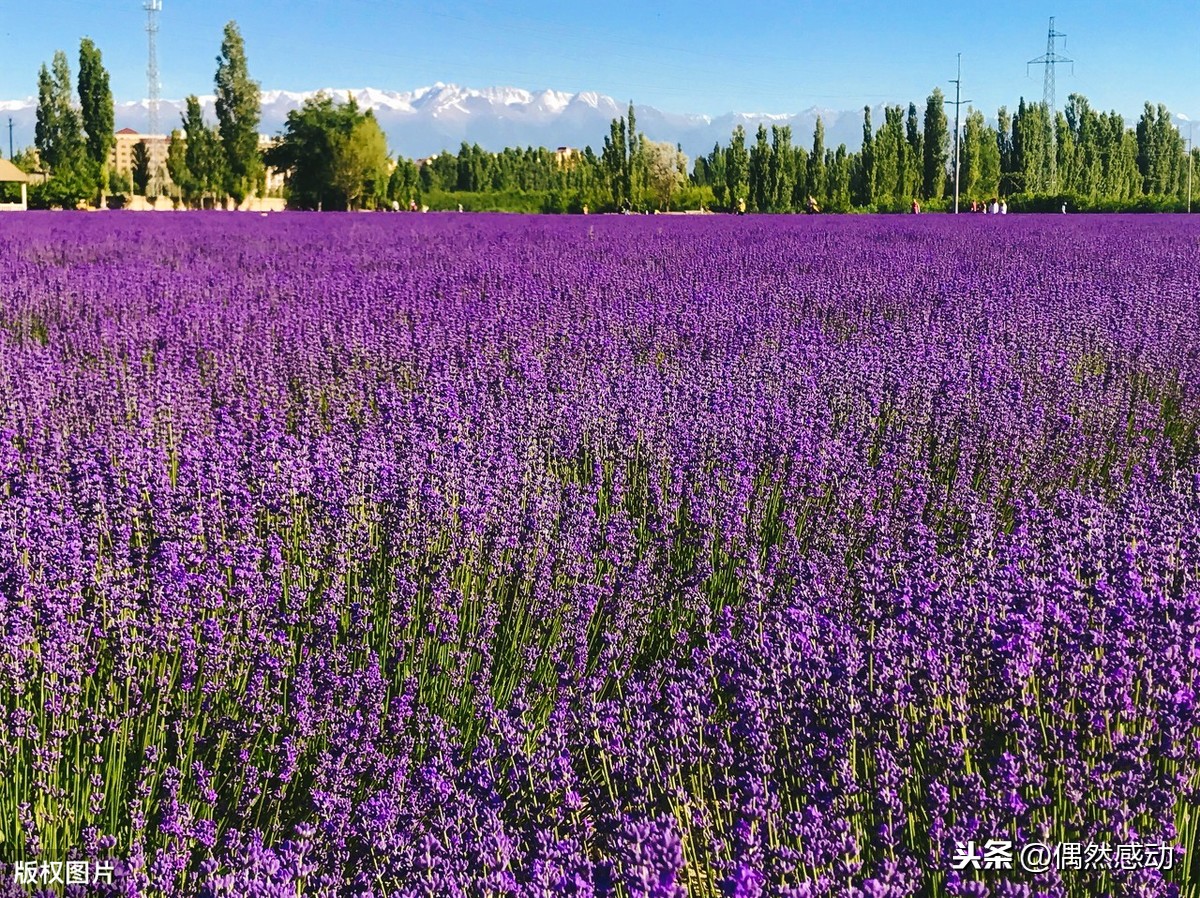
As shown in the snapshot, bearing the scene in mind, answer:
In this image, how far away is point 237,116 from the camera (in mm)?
46938

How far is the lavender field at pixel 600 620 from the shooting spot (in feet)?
5.00

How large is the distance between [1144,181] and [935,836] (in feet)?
224

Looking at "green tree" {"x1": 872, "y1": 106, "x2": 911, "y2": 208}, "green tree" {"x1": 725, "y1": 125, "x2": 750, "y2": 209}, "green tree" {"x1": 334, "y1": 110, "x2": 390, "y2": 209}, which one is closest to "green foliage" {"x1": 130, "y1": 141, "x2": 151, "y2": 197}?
"green tree" {"x1": 334, "y1": 110, "x2": 390, "y2": 209}

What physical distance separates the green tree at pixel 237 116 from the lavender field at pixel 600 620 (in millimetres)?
42074

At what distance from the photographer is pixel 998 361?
15.4 feet

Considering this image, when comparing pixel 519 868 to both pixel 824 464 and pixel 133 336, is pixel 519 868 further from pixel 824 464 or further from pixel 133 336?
pixel 133 336

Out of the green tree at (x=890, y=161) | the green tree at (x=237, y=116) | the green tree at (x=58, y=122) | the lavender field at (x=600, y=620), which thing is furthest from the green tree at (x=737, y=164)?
the lavender field at (x=600, y=620)

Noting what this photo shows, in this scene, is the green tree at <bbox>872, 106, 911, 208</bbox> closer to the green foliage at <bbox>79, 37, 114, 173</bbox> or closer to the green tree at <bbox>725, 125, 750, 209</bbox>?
the green tree at <bbox>725, 125, 750, 209</bbox>

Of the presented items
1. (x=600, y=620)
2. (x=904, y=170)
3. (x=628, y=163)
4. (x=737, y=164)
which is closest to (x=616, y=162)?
(x=628, y=163)

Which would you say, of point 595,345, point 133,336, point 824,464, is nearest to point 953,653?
point 824,464

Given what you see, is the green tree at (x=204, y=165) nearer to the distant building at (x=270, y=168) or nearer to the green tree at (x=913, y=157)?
the distant building at (x=270, y=168)

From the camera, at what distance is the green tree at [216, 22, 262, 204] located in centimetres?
4462

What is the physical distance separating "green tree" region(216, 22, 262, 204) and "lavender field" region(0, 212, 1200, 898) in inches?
1656

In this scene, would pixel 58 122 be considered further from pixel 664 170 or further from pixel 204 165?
pixel 664 170
